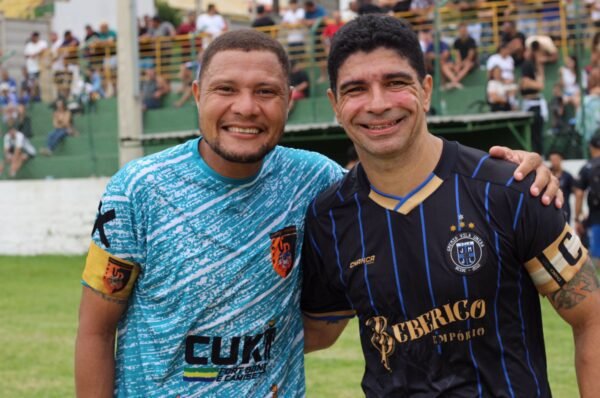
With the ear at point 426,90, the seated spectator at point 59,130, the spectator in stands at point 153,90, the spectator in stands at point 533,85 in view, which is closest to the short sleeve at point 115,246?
the ear at point 426,90

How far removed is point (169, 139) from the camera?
1819cm

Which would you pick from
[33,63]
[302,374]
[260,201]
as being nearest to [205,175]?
[260,201]

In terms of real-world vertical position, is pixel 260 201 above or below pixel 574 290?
above

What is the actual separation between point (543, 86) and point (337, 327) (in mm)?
13464

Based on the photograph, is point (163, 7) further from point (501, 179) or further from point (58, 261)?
point (501, 179)

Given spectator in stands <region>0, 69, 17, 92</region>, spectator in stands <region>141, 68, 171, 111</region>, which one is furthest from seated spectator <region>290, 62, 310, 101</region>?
spectator in stands <region>0, 69, 17, 92</region>

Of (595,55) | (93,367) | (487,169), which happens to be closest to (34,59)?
(595,55)

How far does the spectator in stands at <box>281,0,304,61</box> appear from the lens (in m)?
20.1

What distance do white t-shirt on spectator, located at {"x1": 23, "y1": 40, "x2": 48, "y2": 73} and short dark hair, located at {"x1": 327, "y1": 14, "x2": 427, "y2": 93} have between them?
74.9ft

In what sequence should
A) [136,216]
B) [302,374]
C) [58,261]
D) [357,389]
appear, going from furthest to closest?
[58,261]
[357,389]
[302,374]
[136,216]

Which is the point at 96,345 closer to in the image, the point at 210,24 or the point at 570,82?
the point at 570,82

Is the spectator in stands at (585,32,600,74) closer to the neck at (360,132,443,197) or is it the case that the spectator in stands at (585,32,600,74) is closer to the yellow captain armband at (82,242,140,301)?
the neck at (360,132,443,197)

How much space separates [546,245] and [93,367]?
5.13 ft

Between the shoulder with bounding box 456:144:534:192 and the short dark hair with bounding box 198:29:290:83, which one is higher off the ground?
the short dark hair with bounding box 198:29:290:83
